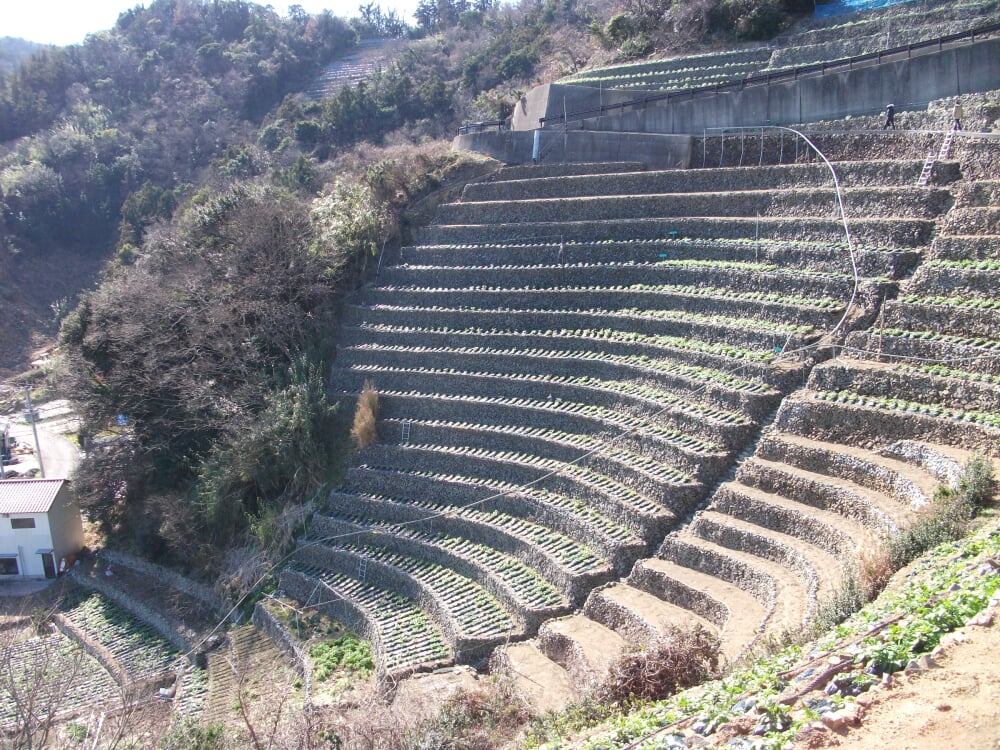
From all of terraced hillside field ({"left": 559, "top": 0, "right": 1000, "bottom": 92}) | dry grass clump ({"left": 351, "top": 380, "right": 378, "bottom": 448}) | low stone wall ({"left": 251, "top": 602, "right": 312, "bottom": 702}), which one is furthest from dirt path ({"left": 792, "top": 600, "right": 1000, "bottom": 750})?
terraced hillside field ({"left": 559, "top": 0, "right": 1000, "bottom": 92})

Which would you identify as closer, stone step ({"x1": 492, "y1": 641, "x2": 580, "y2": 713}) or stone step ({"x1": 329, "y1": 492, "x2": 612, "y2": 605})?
stone step ({"x1": 492, "y1": 641, "x2": 580, "y2": 713})

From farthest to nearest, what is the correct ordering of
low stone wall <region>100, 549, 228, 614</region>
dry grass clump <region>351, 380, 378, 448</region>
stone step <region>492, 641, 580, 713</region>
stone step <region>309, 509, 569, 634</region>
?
dry grass clump <region>351, 380, 378, 448</region> → low stone wall <region>100, 549, 228, 614</region> → stone step <region>309, 509, 569, 634</region> → stone step <region>492, 641, 580, 713</region>

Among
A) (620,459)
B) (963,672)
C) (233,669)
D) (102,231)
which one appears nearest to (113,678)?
(233,669)

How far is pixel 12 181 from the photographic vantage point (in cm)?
3822

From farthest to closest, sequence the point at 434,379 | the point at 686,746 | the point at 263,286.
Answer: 1. the point at 263,286
2. the point at 434,379
3. the point at 686,746

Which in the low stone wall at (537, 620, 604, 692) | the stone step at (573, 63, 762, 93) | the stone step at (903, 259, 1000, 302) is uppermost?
the stone step at (573, 63, 762, 93)

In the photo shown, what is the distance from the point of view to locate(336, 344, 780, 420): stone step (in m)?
12.5

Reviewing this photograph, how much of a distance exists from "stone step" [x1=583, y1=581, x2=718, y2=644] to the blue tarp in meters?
17.0

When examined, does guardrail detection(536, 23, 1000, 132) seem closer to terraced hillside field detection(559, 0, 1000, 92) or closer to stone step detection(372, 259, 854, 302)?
terraced hillside field detection(559, 0, 1000, 92)

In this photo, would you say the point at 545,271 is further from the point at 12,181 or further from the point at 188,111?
the point at 188,111

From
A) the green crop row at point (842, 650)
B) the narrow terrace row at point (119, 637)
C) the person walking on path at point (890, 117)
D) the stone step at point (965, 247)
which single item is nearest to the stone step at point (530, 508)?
the green crop row at point (842, 650)

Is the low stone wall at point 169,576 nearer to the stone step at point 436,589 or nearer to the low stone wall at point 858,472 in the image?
the stone step at point 436,589

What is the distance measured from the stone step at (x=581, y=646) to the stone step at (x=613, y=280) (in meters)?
6.50

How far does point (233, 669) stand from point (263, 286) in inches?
368
